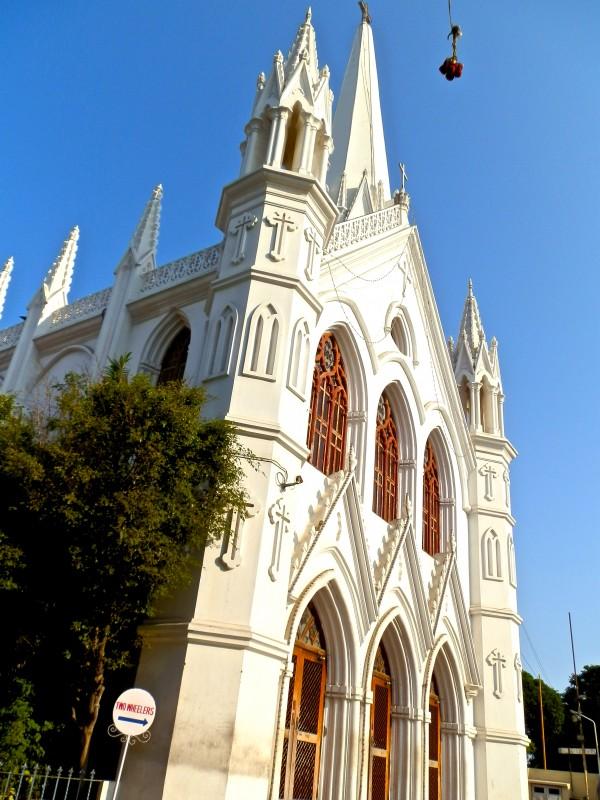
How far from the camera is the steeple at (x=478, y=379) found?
2220 centimetres

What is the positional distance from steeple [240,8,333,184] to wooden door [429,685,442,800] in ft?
40.5

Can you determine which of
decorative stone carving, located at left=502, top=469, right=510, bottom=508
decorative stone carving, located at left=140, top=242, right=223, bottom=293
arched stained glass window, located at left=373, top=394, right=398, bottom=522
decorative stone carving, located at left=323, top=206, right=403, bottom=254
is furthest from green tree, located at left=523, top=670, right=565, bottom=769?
decorative stone carving, located at left=140, top=242, right=223, bottom=293

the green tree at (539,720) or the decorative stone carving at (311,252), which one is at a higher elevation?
the decorative stone carving at (311,252)

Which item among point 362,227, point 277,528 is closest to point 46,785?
point 277,528

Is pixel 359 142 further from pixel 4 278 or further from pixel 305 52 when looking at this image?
pixel 4 278

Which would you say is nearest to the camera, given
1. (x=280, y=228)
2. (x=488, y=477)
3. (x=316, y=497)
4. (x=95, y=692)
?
(x=95, y=692)

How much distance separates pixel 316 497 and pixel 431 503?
21.8 feet

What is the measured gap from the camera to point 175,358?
614 inches

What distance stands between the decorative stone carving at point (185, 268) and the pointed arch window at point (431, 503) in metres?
8.07

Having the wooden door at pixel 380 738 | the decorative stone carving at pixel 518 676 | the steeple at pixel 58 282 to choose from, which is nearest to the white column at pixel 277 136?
the steeple at pixel 58 282

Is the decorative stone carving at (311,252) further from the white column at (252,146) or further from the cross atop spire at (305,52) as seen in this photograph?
the cross atop spire at (305,52)

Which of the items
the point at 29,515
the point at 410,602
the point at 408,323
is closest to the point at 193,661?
the point at 29,515

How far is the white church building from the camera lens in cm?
1009

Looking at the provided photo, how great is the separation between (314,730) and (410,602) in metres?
4.01
